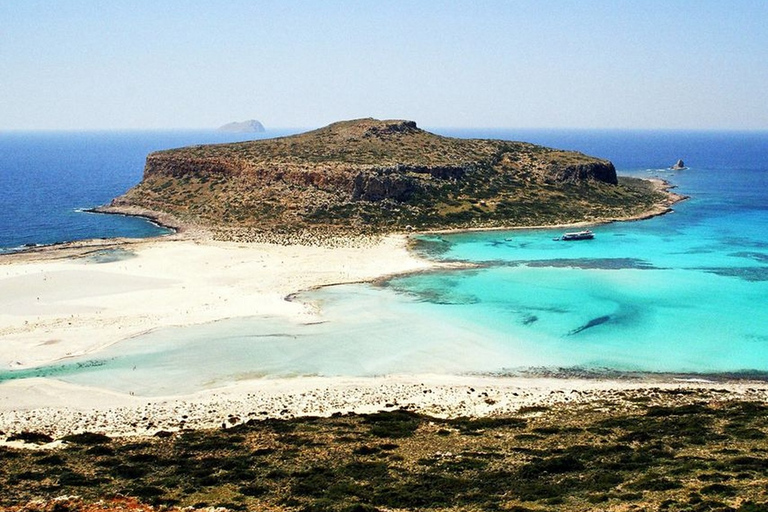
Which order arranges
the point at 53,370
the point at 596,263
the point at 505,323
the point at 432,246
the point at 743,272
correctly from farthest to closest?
the point at 432,246, the point at 596,263, the point at 743,272, the point at 505,323, the point at 53,370

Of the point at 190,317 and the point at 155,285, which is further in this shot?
the point at 155,285

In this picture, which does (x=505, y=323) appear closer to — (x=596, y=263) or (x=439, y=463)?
(x=596, y=263)

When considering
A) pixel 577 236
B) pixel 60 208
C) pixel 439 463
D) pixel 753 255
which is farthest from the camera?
pixel 60 208

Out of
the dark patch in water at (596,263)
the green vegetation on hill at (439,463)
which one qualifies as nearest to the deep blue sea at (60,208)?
the dark patch in water at (596,263)

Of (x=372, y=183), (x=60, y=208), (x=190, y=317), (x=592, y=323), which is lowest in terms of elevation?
(x=592, y=323)

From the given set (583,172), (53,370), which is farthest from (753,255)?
(53,370)

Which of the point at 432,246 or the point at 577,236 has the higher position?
the point at 577,236

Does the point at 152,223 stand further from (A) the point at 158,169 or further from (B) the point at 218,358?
(B) the point at 218,358
